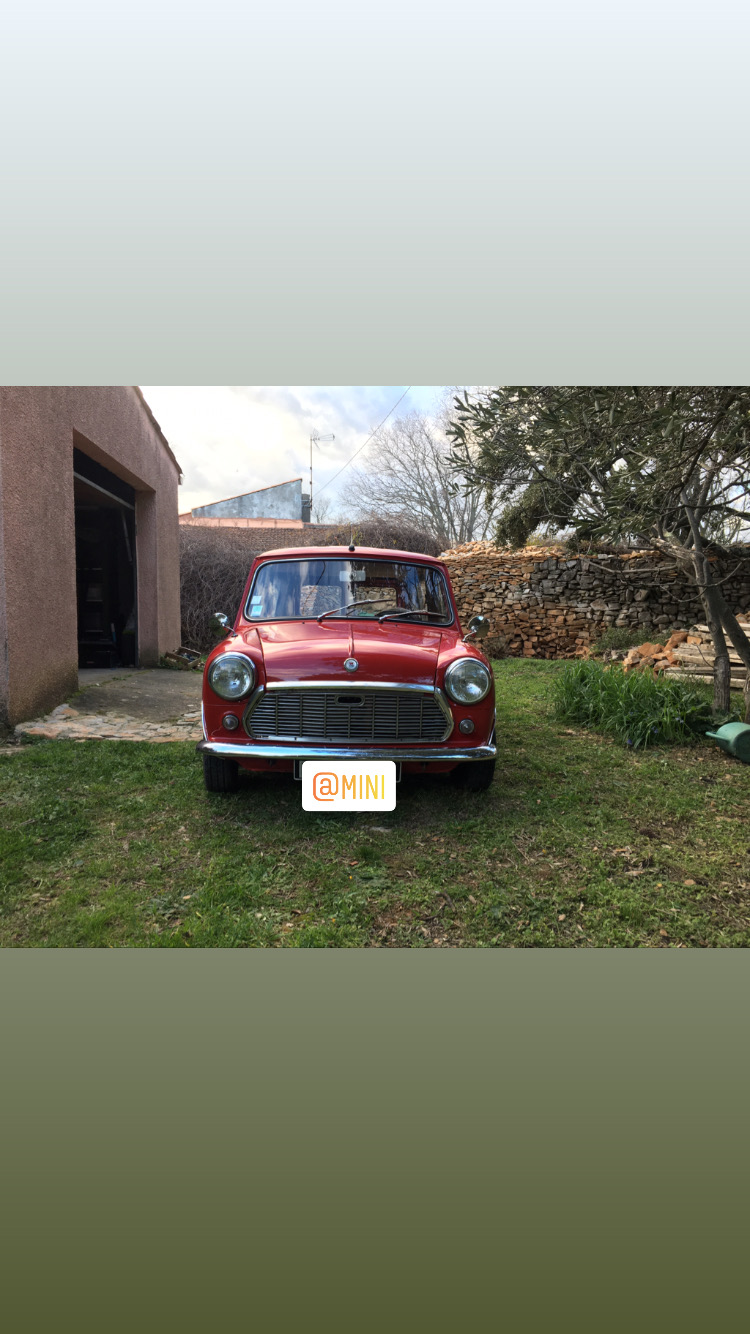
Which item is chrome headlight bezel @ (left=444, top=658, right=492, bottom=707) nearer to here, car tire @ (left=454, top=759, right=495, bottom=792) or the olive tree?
car tire @ (left=454, top=759, right=495, bottom=792)

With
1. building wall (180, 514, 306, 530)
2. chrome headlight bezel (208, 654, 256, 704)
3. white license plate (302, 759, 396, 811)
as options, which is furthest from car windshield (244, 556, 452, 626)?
building wall (180, 514, 306, 530)

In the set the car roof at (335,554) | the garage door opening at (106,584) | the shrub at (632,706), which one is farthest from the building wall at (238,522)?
the car roof at (335,554)

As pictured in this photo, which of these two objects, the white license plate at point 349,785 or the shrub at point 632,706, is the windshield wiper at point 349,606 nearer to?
the white license plate at point 349,785

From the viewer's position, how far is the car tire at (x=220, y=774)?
357 cm

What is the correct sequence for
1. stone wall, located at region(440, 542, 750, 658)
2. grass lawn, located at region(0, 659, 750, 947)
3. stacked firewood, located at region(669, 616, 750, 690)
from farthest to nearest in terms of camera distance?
stone wall, located at region(440, 542, 750, 658), stacked firewood, located at region(669, 616, 750, 690), grass lawn, located at region(0, 659, 750, 947)

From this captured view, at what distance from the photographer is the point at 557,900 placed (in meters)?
2.59

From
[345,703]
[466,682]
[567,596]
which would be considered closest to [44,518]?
[345,703]

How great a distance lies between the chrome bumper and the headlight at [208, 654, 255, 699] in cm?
26

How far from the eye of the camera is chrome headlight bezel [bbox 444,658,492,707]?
10.7 ft

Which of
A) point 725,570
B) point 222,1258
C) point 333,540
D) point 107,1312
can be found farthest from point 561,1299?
point 333,540

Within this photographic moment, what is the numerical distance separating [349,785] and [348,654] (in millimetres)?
649

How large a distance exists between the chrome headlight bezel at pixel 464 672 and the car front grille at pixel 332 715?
11 cm

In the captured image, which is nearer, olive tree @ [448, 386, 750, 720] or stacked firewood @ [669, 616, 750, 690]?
olive tree @ [448, 386, 750, 720]

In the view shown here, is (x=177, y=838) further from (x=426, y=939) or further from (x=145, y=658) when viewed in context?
(x=145, y=658)
